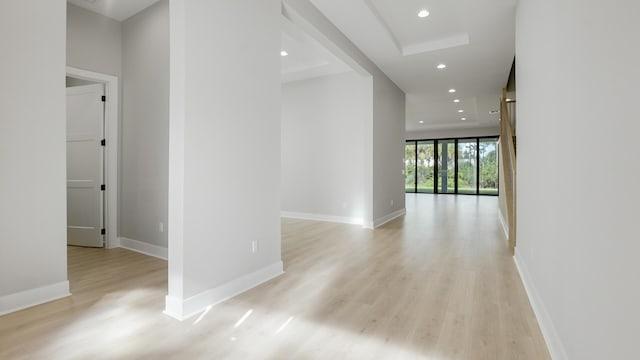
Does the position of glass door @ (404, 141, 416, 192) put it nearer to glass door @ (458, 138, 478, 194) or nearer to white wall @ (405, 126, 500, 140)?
white wall @ (405, 126, 500, 140)

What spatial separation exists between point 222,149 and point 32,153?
5.23 ft

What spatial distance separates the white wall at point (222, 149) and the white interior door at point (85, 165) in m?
2.75

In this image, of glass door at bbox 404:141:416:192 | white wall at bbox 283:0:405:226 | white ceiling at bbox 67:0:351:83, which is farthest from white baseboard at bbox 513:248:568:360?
glass door at bbox 404:141:416:192

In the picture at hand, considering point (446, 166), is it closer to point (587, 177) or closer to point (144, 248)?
point (144, 248)

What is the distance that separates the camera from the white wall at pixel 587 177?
38.5 inches

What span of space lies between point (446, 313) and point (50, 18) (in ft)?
13.3

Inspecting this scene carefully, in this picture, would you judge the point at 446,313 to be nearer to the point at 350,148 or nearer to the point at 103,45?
the point at 350,148

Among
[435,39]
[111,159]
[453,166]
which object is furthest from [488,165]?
[111,159]

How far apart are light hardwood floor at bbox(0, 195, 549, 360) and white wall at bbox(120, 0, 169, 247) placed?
0.56 metres

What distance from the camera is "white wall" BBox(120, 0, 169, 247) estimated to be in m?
3.95

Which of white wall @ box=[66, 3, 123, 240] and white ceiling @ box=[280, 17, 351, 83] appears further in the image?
white ceiling @ box=[280, 17, 351, 83]

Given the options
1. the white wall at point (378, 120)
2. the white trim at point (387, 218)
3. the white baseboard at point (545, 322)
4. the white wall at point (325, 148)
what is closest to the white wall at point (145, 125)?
the white wall at point (378, 120)

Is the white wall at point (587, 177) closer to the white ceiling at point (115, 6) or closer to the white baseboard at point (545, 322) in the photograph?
the white baseboard at point (545, 322)

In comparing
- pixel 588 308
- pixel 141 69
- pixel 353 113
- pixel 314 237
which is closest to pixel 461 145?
pixel 353 113
